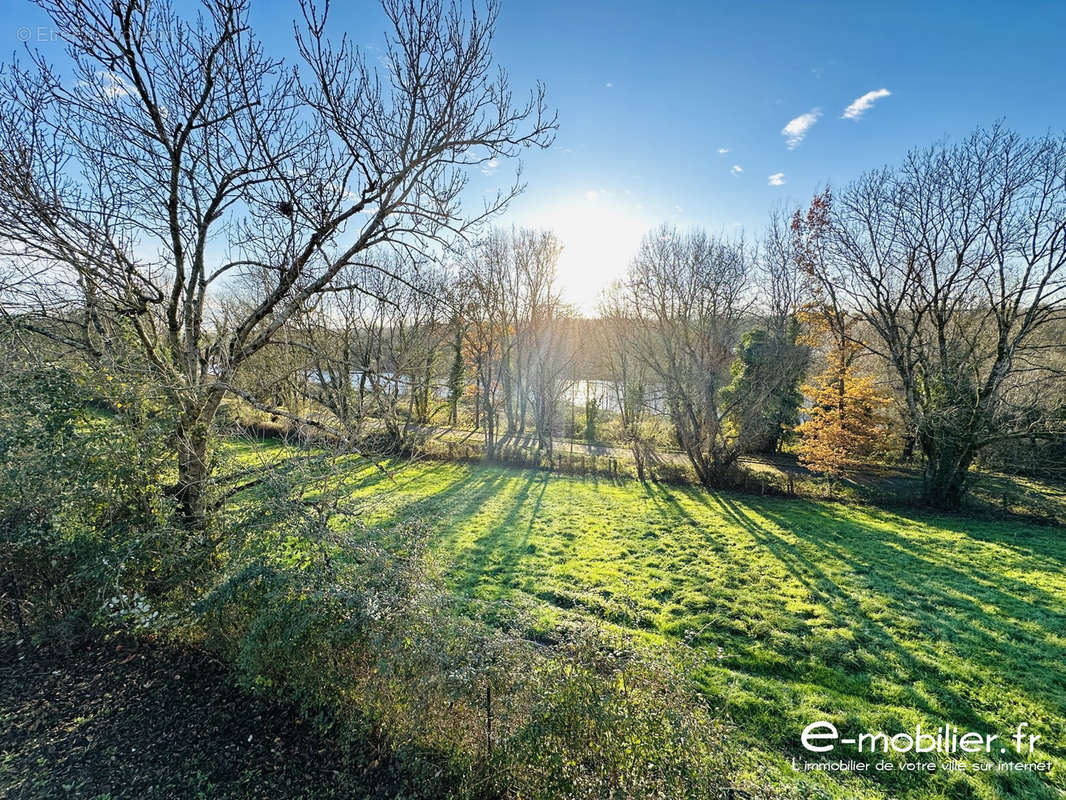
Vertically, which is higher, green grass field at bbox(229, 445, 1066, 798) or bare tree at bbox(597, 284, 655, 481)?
bare tree at bbox(597, 284, 655, 481)

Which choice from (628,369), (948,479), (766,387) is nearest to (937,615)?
(948,479)

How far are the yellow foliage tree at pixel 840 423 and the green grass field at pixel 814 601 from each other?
2451mm

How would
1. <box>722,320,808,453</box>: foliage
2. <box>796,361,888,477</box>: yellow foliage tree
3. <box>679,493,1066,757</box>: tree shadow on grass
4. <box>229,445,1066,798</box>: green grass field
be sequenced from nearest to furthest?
<box>229,445,1066,798</box>: green grass field
<box>679,493,1066,757</box>: tree shadow on grass
<box>796,361,888,477</box>: yellow foliage tree
<box>722,320,808,453</box>: foliage

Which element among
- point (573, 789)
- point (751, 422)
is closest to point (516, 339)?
point (751, 422)

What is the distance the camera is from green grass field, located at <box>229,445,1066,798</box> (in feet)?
12.5

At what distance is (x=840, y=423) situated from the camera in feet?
45.2

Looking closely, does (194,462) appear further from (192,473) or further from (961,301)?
(961,301)

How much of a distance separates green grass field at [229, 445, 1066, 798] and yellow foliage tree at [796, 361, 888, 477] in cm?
245

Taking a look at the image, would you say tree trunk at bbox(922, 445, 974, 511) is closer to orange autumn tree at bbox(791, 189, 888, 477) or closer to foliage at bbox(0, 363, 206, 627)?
orange autumn tree at bbox(791, 189, 888, 477)

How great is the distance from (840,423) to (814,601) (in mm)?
9973

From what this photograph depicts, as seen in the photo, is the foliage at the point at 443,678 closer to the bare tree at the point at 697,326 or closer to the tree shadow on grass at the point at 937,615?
the tree shadow on grass at the point at 937,615

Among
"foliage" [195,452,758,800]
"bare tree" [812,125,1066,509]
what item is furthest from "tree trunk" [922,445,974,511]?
"foliage" [195,452,758,800]

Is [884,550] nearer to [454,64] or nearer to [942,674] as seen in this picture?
[942,674]

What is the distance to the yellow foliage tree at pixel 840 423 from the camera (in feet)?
44.2
